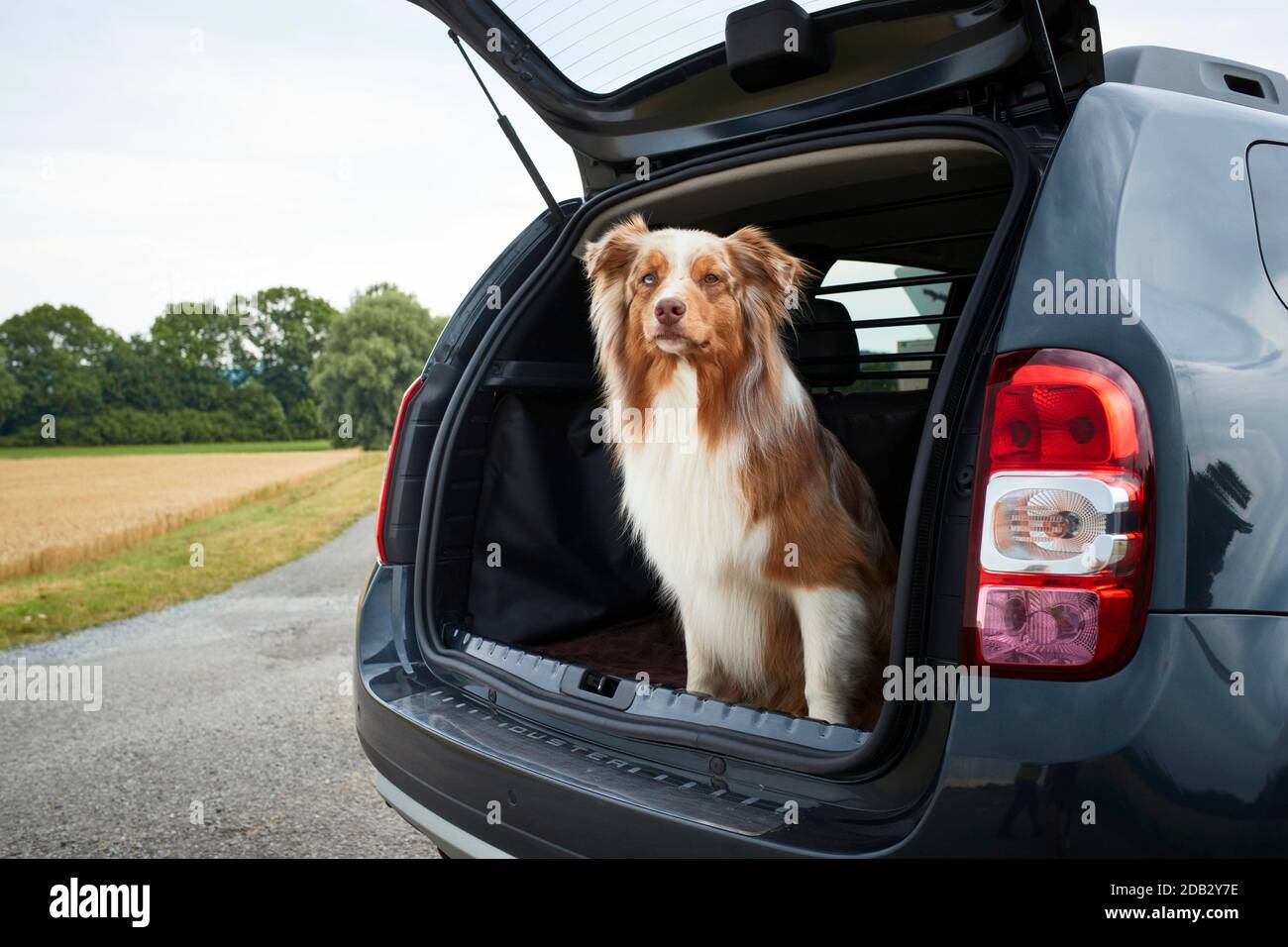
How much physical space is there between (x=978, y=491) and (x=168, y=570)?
1095 centimetres

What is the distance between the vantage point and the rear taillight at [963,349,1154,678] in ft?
4.72

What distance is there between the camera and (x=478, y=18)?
2.81m

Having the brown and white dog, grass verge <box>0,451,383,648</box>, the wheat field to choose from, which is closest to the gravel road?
grass verge <box>0,451,383,648</box>

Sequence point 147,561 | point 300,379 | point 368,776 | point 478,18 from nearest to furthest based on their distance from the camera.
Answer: point 478,18, point 368,776, point 147,561, point 300,379

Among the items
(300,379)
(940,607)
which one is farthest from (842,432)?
(300,379)

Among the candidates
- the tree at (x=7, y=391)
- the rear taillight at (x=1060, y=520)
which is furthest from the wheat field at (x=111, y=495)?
the rear taillight at (x=1060, y=520)

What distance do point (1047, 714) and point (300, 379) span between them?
65.1 metres

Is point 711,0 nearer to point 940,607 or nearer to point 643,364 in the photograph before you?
point 643,364

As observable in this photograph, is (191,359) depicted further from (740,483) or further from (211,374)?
(740,483)

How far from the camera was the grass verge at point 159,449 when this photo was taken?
37531mm

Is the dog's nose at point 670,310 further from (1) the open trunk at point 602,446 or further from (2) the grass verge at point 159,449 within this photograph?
(2) the grass verge at point 159,449

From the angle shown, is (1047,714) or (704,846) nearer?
(1047,714)

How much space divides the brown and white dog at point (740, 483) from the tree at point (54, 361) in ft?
143
